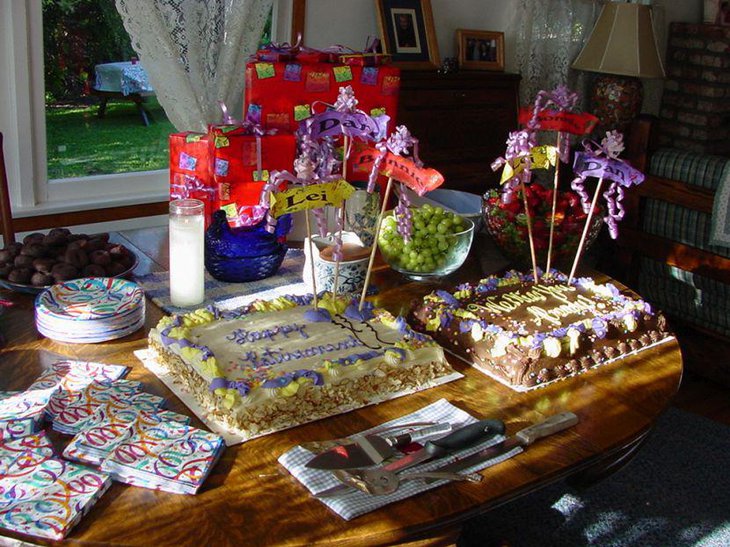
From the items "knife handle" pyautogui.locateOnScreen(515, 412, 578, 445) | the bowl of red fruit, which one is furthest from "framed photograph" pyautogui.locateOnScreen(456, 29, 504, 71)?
"knife handle" pyautogui.locateOnScreen(515, 412, 578, 445)

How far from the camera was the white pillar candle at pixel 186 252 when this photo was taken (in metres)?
1.70

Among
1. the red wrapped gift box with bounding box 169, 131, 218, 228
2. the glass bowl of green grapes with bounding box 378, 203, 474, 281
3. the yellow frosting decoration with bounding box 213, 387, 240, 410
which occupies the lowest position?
the yellow frosting decoration with bounding box 213, 387, 240, 410

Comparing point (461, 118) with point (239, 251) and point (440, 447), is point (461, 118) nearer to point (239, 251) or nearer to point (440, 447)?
point (239, 251)

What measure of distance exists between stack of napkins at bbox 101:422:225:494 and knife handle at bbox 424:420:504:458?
309mm

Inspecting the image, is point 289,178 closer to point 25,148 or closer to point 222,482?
Result: point 222,482

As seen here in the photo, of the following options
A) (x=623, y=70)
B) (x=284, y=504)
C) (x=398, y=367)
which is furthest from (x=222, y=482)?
(x=623, y=70)

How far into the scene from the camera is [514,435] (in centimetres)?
133

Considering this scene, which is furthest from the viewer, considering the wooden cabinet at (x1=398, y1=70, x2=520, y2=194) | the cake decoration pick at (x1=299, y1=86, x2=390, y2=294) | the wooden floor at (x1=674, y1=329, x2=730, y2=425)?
the wooden cabinet at (x1=398, y1=70, x2=520, y2=194)

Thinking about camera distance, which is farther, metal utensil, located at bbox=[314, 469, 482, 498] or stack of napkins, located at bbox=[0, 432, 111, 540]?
metal utensil, located at bbox=[314, 469, 482, 498]

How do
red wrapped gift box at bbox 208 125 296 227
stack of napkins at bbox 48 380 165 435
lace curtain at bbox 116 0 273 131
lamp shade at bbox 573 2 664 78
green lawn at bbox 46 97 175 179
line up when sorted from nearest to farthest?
1. stack of napkins at bbox 48 380 165 435
2. red wrapped gift box at bbox 208 125 296 227
3. lace curtain at bbox 116 0 273 131
4. green lawn at bbox 46 97 175 179
5. lamp shade at bbox 573 2 664 78

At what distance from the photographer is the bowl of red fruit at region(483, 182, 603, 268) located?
6.75 ft

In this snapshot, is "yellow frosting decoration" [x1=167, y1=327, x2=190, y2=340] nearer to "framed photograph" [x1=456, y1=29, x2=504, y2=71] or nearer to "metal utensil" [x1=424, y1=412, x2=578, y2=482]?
"metal utensil" [x1=424, y1=412, x2=578, y2=482]

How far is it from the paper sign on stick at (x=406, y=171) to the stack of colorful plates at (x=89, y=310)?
514mm

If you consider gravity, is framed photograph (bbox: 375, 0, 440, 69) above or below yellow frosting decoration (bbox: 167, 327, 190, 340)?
above
